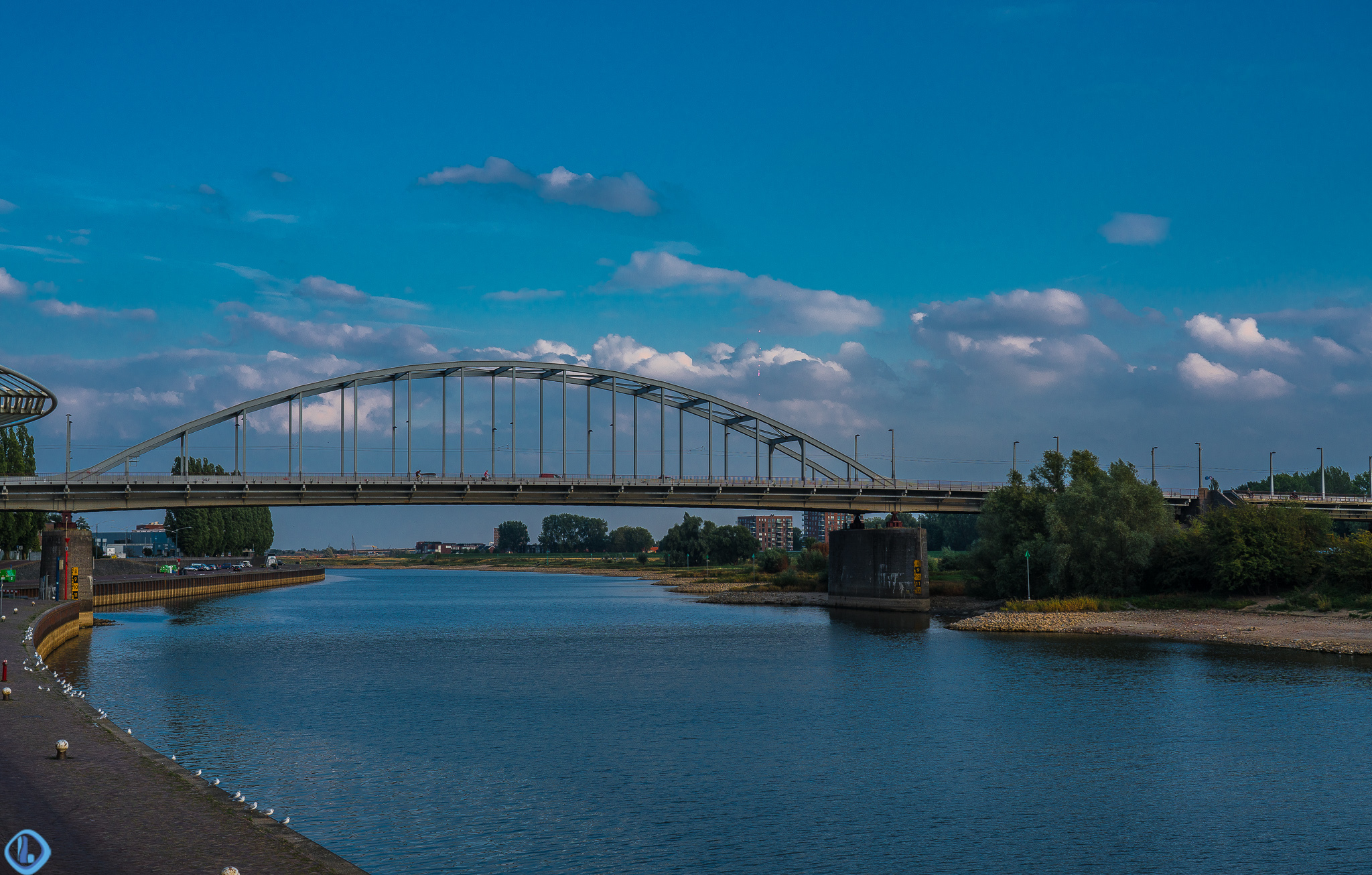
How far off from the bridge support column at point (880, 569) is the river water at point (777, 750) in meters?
25.0

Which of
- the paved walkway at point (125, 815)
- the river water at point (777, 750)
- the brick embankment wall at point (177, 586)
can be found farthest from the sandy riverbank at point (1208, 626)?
the brick embankment wall at point (177, 586)

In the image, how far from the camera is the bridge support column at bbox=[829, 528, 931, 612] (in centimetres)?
7869

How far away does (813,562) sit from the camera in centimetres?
11444

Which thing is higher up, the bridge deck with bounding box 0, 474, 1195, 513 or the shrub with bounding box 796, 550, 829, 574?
the bridge deck with bounding box 0, 474, 1195, 513

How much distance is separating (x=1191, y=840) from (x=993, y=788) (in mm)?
4528

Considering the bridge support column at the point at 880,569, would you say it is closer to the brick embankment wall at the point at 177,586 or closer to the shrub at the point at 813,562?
the shrub at the point at 813,562

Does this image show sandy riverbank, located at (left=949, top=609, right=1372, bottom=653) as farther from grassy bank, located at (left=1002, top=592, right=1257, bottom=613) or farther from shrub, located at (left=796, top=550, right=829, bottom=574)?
shrub, located at (left=796, top=550, right=829, bottom=574)

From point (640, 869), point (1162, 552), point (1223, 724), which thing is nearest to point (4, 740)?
point (640, 869)

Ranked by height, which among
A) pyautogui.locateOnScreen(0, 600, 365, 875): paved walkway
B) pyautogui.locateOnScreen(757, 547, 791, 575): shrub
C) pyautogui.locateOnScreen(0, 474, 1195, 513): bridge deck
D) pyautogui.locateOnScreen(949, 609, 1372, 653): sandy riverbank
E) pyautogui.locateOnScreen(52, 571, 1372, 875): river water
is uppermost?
pyautogui.locateOnScreen(0, 474, 1195, 513): bridge deck

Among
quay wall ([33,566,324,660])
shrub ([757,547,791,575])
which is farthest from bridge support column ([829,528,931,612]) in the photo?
quay wall ([33,566,324,660])

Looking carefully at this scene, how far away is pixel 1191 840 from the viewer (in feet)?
61.8

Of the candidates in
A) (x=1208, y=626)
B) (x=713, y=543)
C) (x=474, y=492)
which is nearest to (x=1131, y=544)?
(x=1208, y=626)

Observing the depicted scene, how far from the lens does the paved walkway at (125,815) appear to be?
485 inches

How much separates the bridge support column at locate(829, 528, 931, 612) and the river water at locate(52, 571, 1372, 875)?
25.0 meters
